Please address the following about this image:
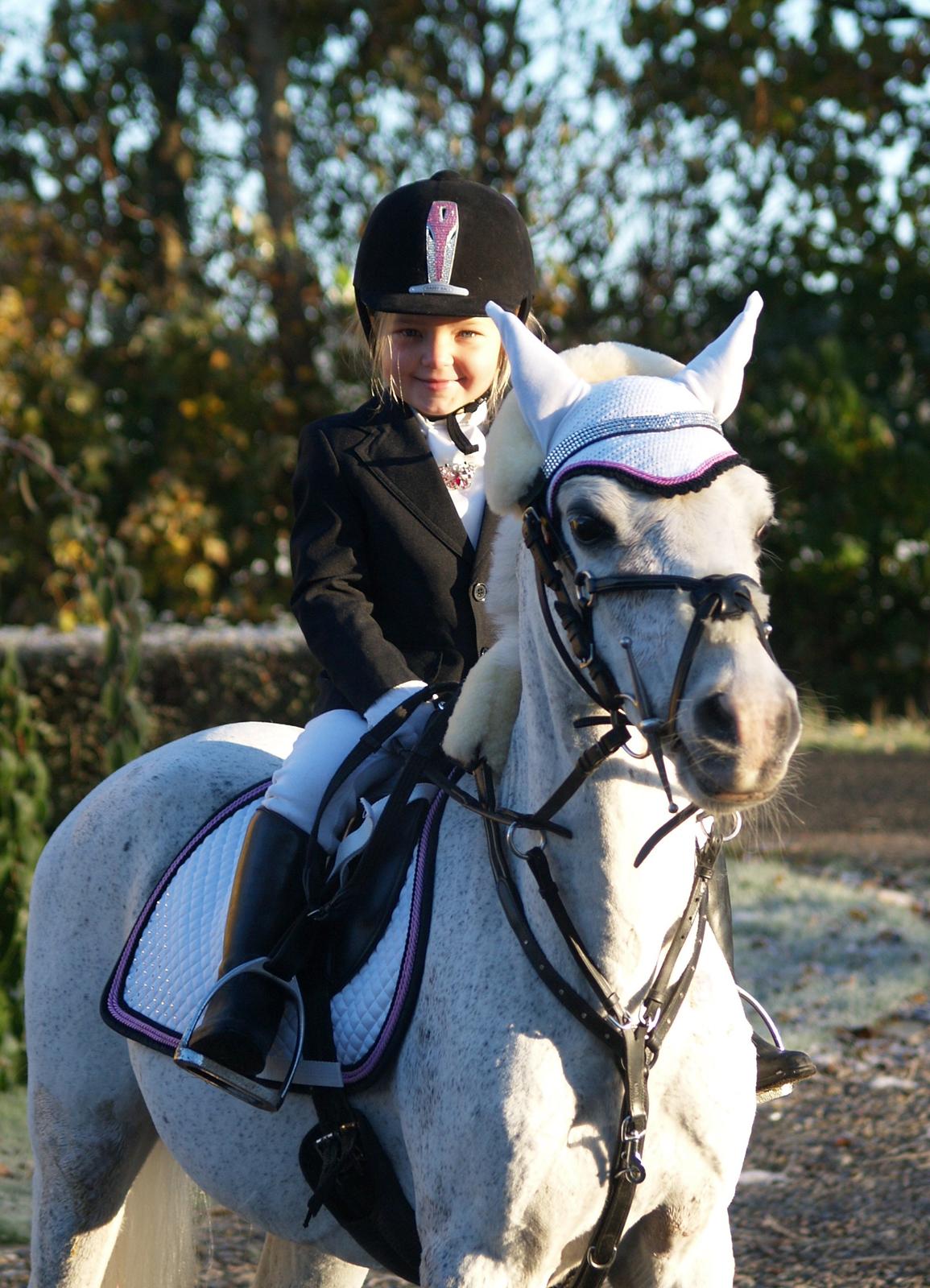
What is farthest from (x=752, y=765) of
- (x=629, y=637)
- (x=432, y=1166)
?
(x=432, y=1166)

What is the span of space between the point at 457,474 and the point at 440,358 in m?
0.24

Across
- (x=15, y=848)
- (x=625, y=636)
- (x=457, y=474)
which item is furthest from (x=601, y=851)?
(x=15, y=848)

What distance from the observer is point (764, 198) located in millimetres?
13148

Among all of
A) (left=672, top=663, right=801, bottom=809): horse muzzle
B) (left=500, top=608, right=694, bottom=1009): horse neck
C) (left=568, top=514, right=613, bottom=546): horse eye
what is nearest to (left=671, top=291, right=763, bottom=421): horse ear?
(left=568, top=514, right=613, bottom=546): horse eye

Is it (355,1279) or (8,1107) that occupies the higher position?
(355,1279)

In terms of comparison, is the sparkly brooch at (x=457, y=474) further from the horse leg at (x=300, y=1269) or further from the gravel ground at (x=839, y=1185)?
the horse leg at (x=300, y=1269)

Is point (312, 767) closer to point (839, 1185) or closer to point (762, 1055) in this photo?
point (762, 1055)

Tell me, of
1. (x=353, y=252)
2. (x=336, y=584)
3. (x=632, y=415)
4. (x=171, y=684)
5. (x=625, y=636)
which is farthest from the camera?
(x=353, y=252)

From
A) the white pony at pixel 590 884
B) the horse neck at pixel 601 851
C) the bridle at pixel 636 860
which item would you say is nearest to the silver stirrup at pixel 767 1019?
the white pony at pixel 590 884

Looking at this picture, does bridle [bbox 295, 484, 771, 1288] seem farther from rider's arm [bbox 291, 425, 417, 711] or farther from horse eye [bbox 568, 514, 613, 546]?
rider's arm [bbox 291, 425, 417, 711]

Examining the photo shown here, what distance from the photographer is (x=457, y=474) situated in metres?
3.00

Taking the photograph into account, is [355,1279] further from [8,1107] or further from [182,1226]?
[8,1107]

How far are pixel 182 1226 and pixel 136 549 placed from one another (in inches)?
342

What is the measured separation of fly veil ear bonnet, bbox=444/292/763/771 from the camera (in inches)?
80.4
